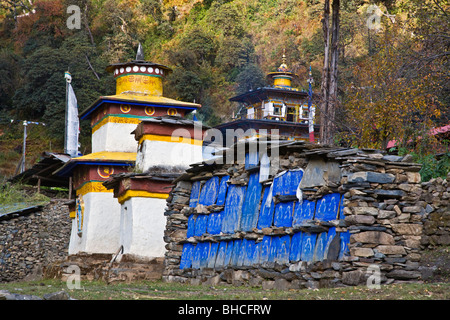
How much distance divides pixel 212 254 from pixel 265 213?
2.27 metres

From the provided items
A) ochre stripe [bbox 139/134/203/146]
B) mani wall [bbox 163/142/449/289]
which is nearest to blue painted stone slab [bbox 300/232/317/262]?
mani wall [bbox 163/142/449/289]

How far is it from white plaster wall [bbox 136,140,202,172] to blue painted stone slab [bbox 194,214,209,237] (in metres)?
4.13

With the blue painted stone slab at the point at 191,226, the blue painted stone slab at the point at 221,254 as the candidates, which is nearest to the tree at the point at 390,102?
the blue painted stone slab at the point at 191,226

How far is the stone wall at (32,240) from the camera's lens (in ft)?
93.5

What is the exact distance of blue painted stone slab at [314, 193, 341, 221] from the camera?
34.4 feet

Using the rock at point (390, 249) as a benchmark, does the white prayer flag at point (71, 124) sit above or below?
above

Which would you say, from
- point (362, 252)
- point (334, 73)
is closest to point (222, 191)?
point (362, 252)

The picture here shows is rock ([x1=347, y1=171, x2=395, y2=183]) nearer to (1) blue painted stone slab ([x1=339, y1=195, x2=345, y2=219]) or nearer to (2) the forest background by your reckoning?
(1) blue painted stone slab ([x1=339, y1=195, x2=345, y2=219])

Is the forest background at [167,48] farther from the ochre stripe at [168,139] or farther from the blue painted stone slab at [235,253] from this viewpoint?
the blue painted stone slab at [235,253]

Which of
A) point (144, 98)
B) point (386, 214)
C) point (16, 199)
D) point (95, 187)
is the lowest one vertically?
point (386, 214)

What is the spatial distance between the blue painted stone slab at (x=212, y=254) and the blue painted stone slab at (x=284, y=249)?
8.69ft

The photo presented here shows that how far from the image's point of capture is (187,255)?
15.5 meters

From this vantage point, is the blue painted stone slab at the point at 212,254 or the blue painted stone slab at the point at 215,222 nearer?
the blue painted stone slab at the point at 212,254

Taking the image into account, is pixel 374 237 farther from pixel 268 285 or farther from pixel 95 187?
pixel 95 187
